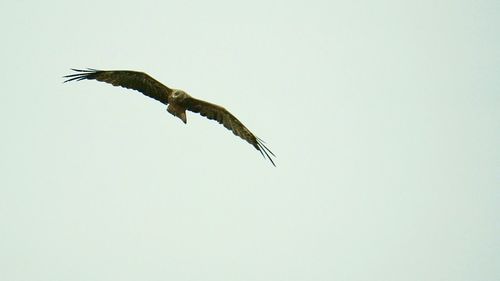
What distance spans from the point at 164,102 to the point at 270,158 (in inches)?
133

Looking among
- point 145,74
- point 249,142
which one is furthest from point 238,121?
point 145,74

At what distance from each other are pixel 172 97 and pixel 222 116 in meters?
1.38

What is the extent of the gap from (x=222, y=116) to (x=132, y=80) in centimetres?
251

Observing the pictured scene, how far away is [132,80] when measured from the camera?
2362cm

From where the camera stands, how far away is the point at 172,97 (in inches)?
926

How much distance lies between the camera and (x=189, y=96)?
23500 mm

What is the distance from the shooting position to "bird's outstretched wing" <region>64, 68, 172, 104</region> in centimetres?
2342

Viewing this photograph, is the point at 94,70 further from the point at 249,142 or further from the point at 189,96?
the point at 249,142

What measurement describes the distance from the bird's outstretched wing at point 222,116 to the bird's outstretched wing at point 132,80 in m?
0.66

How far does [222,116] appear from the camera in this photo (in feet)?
77.8

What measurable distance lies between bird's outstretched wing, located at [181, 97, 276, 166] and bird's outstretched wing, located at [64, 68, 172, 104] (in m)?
0.66

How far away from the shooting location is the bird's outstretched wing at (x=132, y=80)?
23.4 metres

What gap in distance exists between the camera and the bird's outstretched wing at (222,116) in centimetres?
2350

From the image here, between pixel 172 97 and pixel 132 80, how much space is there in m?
1.14
